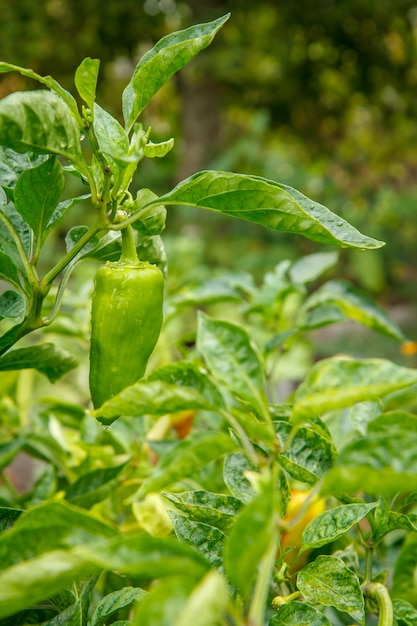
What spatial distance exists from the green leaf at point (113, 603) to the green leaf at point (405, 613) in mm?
158

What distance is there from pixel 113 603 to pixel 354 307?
1.43 feet

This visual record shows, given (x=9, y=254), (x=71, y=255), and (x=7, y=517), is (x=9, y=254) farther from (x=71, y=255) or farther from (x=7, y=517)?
(x=7, y=517)

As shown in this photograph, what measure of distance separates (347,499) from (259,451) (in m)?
0.07

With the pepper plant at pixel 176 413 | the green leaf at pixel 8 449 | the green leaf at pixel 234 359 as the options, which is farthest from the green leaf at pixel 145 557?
the green leaf at pixel 8 449

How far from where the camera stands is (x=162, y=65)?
369 millimetres

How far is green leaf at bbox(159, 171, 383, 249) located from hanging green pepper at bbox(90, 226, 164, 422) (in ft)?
0.18

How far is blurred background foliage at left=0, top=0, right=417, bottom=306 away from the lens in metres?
3.98

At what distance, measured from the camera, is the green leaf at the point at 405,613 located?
1.33 ft

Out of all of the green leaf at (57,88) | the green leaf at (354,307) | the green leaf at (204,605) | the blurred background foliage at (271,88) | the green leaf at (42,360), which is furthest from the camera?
the blurred background foliage at (271,88)

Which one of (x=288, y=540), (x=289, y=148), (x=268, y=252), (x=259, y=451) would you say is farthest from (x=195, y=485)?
(x=289, y=148)

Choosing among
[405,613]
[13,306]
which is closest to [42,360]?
[13,306]

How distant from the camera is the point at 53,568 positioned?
0.82 feet

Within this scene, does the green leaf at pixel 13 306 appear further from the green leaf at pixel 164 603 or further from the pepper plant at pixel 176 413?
the green leaf at pixel 164 603

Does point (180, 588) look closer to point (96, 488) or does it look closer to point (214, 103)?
point (96, 488)
